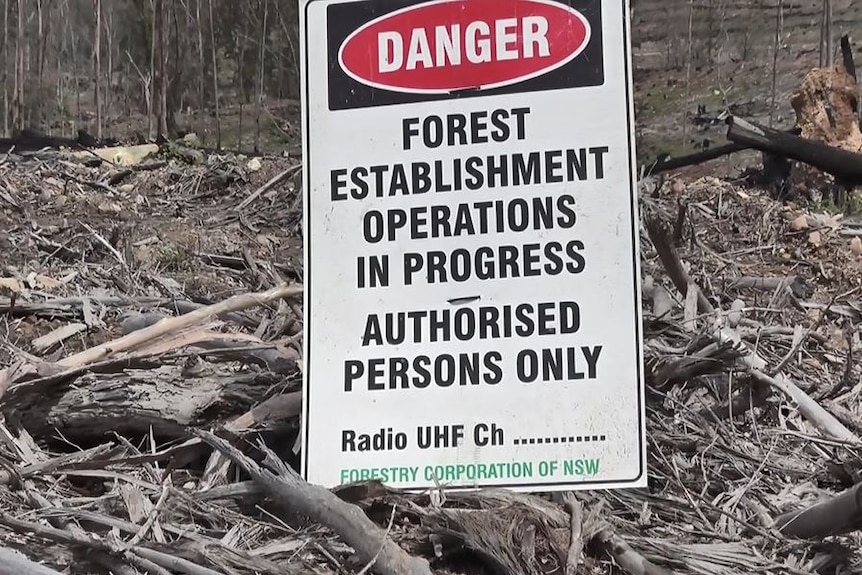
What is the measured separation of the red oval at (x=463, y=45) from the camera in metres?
2.39

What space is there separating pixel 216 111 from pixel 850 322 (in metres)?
9.17

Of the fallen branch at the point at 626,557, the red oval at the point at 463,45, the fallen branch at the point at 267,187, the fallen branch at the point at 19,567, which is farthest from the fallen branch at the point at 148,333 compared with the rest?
the fallen branch at the point at 267,187

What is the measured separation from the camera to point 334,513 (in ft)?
6.86

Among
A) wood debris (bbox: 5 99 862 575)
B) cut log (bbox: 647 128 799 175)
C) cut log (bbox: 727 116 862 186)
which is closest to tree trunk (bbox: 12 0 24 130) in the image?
cut log (bbox: 647 128 799 175)

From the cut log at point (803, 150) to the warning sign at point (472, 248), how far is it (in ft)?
20.7

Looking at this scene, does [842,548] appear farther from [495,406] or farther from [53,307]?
[53,307]

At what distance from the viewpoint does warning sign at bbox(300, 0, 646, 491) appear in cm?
227

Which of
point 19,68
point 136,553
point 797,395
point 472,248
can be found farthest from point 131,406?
point 19,68

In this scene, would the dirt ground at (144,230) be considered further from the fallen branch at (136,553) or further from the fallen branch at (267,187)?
the fallen branch at (136,553)

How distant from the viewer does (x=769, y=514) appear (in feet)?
8.07

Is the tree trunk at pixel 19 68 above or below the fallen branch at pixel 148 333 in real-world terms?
above

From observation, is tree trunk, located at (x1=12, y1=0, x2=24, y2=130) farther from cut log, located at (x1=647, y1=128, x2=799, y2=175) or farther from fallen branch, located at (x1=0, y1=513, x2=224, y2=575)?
fallen branch, located at (x1=0, y1=513, x2=224, y2=575)

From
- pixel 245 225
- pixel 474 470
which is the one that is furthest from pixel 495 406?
pixel 245 225

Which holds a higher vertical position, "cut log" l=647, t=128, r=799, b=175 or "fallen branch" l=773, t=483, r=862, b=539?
"fallen branch" l=773, t=483, r=862, b=539
